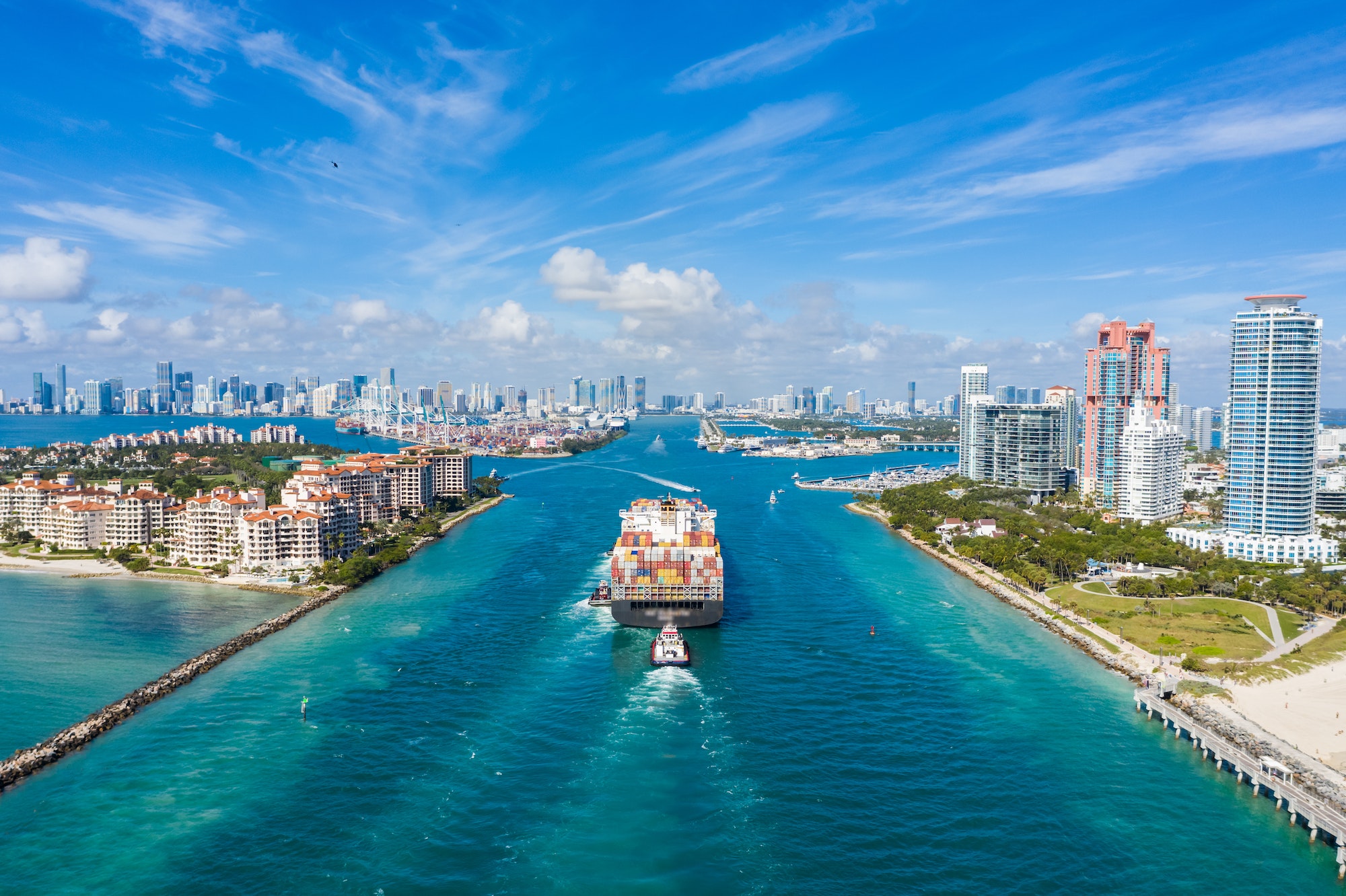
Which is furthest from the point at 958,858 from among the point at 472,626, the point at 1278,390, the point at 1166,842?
the point at 1278,390

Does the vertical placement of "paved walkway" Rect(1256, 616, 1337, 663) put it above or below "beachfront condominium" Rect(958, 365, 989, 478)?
below

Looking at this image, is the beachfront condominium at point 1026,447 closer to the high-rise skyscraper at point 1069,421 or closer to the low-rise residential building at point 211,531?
the high-rise skyscraper at point 1069,421

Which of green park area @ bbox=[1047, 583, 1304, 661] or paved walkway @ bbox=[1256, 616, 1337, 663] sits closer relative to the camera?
paved walkway @ bbox=[1256, 616, 1337, 663]

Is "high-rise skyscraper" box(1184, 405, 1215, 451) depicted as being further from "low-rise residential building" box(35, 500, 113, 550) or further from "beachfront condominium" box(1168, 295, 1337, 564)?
"low-rise residential building" box(35, 500, 113, 550)

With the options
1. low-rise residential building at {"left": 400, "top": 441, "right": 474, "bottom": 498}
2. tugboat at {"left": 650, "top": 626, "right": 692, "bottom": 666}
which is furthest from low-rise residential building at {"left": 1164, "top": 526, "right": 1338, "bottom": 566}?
low-rise residential building at {"left": 400, "top": 441, "right": 474, "bottom": 498}

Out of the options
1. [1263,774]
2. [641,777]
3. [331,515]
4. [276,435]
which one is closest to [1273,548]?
[1263,774]

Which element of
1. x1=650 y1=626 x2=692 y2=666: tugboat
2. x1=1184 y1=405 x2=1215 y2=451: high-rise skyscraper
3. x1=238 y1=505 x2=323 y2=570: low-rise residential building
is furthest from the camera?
x1=1184 y1=405 x2=1215 y2=451: high-rise skyscraper
